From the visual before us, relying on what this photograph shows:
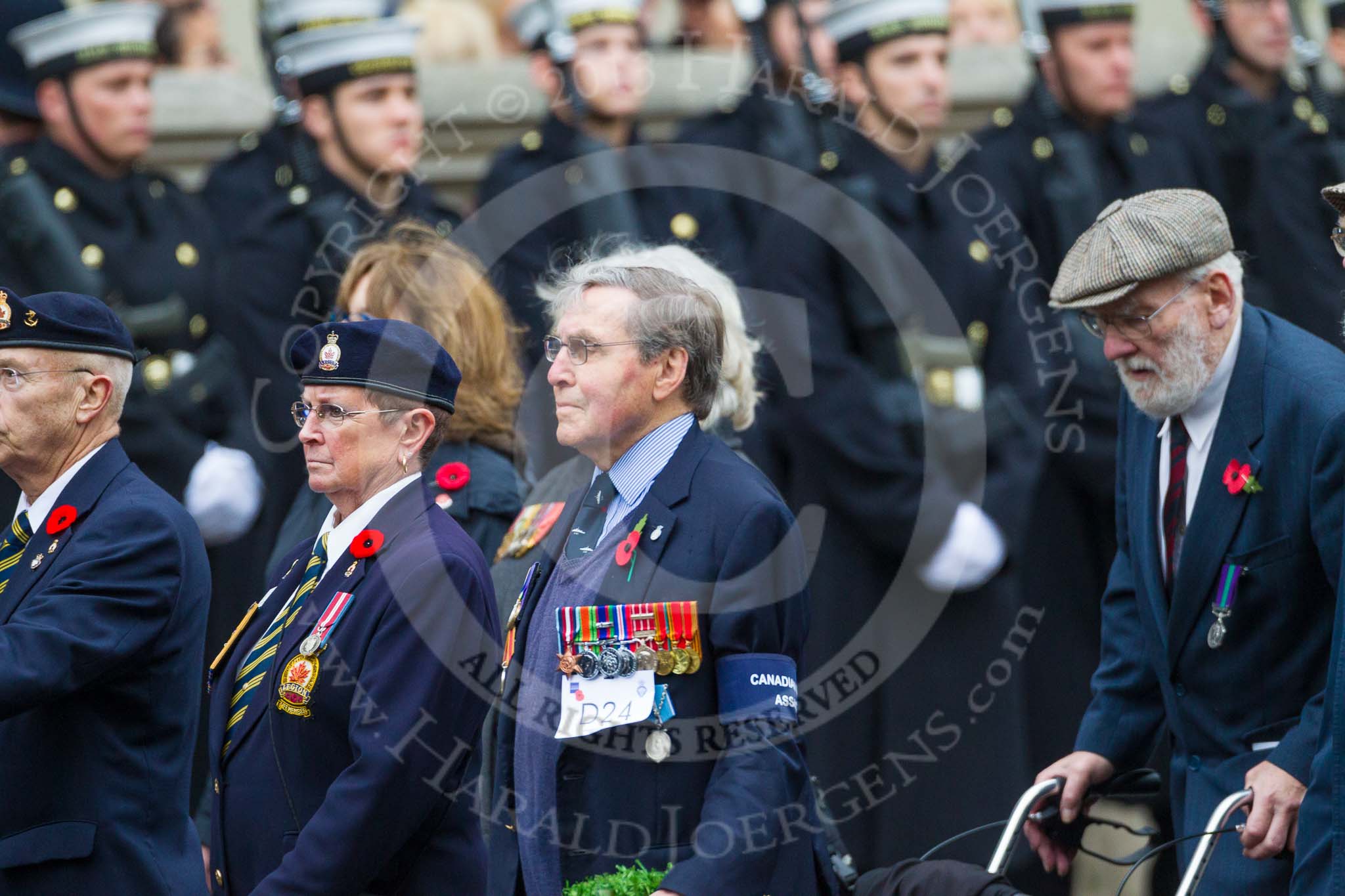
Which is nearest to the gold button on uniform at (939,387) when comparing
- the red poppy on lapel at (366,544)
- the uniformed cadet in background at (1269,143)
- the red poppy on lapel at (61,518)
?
the uniformed cadet in background at (1269,143)

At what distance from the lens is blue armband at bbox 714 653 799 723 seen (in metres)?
3.92

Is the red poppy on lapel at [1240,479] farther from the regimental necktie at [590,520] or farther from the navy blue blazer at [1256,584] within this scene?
the regimental necktie at [590,520]

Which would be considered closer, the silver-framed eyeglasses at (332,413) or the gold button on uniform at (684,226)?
the silver-framed eyeglasses at (332,413)

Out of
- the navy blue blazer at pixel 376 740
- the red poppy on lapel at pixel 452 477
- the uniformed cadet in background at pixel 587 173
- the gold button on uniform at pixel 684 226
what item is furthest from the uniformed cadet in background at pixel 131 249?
the navy blue blazer at pixel 376 740

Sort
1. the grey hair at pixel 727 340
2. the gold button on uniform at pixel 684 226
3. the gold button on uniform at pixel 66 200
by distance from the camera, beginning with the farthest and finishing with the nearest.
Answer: the gold button on uniform at pixel 684 226 < the gold button on uniform at pixel 66 200 < the grey hair at pixel 727 340

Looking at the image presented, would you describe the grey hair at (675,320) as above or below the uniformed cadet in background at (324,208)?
below

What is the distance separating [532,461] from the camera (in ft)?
20.9

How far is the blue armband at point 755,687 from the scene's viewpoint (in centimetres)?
392

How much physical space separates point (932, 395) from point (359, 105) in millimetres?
2187

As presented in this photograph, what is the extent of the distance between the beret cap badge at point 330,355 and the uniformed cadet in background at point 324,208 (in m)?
2.67

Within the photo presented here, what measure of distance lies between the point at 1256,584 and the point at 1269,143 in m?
3.94

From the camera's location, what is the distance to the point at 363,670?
3977 millimetres

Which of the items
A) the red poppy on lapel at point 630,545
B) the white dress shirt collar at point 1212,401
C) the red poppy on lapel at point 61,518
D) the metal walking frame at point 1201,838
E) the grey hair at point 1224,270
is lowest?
the metal walking frame at point 1201,838

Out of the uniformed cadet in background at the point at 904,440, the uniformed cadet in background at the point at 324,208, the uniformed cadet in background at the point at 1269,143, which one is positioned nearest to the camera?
the uniformed cadet in background at the point at 904,440
